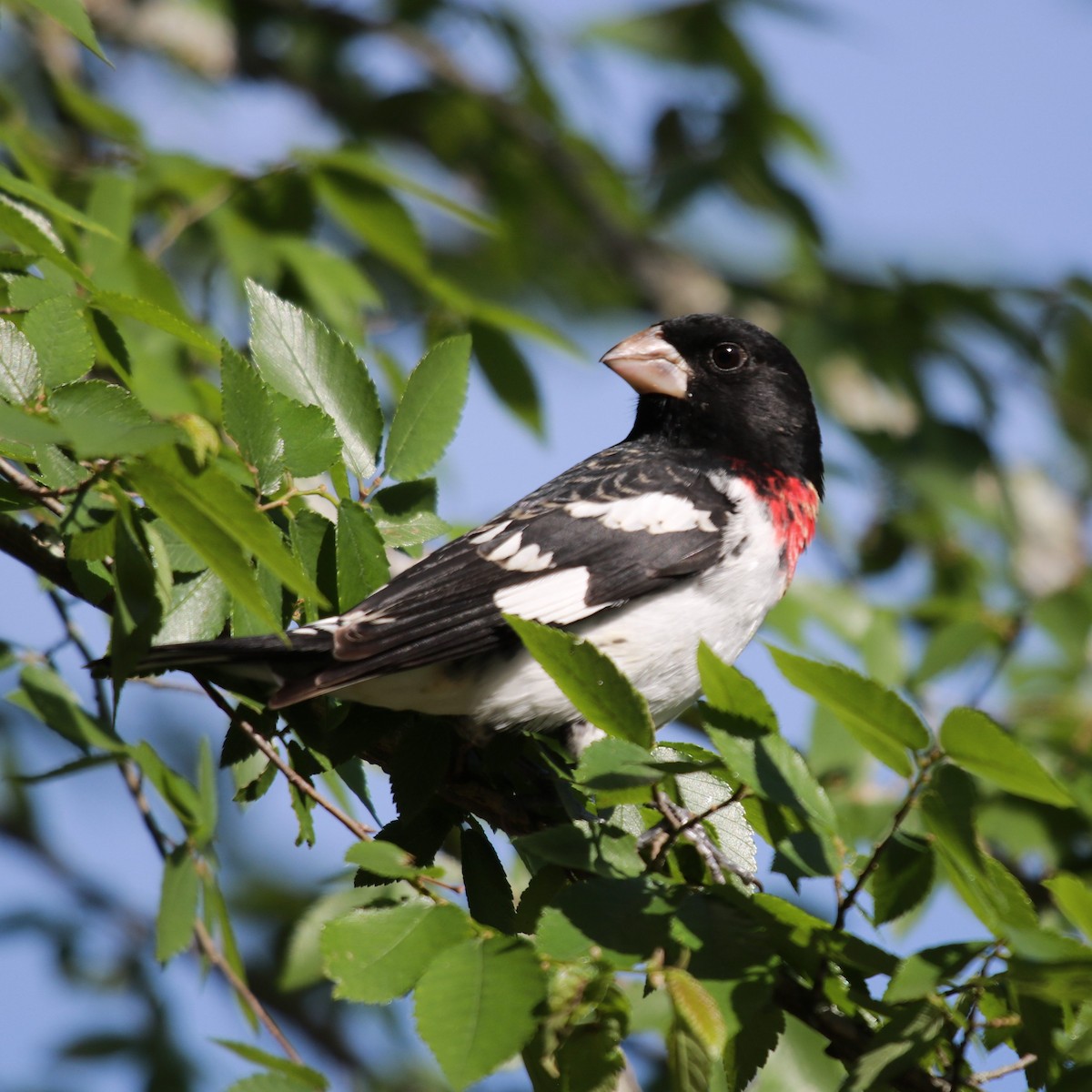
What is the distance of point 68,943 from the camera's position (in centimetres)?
357

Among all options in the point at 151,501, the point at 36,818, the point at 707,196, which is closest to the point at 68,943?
the point at 36,818

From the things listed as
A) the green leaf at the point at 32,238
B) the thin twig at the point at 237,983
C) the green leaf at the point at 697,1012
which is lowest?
the thin twig at the point at 237,983

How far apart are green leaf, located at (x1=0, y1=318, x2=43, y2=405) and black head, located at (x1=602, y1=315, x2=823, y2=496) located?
1754 millimetres

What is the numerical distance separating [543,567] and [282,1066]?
121 centimetres

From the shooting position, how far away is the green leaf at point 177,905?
2.09m

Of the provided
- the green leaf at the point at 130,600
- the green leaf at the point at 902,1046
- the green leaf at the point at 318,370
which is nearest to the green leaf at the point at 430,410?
the green leaf at the point at 318,370

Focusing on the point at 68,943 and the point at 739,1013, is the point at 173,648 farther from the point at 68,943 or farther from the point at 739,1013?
the point at 68,943

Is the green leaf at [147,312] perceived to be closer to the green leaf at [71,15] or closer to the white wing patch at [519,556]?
the green leaf at [71,15]

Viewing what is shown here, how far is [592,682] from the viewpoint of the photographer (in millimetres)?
1633

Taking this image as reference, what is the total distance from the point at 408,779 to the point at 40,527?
70 centimetres

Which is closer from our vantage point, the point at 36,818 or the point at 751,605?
the point at 751,605

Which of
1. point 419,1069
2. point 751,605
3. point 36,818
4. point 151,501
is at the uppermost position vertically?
point 151,501

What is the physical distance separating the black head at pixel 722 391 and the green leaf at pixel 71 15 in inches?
66.9

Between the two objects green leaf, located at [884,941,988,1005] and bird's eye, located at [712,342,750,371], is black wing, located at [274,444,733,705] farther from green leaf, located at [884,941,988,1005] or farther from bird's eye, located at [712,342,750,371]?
green leaf, located at [884,941,988,1005]
